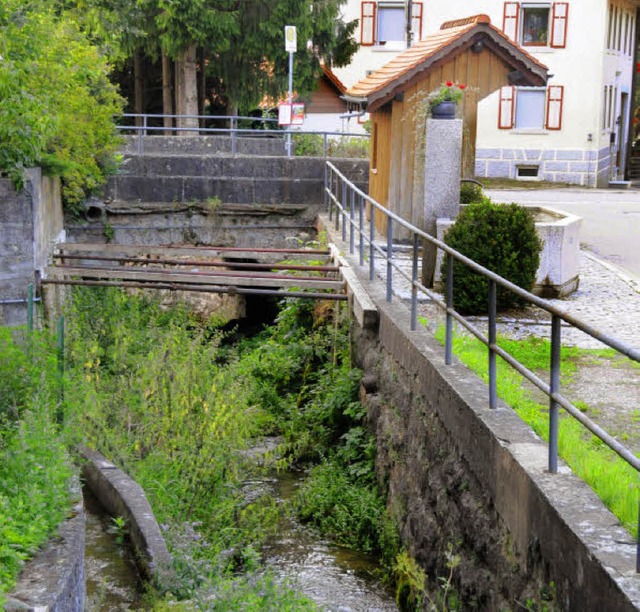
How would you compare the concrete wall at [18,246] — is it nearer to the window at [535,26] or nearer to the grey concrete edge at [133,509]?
the grey concrete edge at [133,509]

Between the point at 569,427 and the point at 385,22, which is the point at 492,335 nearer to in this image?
the point at 569,427

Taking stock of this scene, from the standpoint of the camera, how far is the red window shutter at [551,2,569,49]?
113ft

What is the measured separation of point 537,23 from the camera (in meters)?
35.3

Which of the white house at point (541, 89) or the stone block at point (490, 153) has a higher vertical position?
the white house at point (541, 89)

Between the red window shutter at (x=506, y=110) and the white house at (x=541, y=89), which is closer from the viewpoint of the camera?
the white house at (x=541, y=89)

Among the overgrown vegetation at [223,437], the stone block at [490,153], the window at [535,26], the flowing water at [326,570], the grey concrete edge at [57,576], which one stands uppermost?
the window at [535,26]

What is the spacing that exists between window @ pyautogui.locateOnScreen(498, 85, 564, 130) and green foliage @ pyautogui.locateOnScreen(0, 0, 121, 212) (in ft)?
63.5

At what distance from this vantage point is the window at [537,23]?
3456 centimetres

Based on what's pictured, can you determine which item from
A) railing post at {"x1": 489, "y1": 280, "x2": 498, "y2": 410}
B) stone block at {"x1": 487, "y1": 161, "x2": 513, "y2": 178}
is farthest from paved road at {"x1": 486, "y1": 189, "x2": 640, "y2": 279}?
railing post at {"x1": 489, "y1": 280, "x2": 498, "y2": 410}

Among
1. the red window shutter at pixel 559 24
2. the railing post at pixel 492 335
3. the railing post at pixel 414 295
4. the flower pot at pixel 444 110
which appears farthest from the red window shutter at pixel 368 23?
the railing post at pixel 492 335

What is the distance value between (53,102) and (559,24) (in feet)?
77.8

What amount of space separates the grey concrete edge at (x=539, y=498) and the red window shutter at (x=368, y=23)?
94.9ft

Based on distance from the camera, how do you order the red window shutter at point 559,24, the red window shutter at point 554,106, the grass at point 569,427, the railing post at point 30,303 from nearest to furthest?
the grass at point 569,427 → the railing post at point 30,303 → the red window shutter at point 559,24 → the red window shutter at point 554,106

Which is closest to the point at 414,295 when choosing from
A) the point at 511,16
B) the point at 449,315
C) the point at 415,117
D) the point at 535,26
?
the point at 449,315
